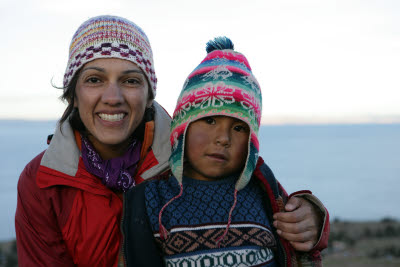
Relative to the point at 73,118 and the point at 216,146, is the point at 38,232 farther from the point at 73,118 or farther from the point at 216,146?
the point at 216,146

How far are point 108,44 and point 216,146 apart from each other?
3.34 feet

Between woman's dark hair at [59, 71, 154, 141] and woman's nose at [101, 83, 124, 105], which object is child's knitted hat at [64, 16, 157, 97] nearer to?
woman's dark hair at [59, 71, 154, 141]

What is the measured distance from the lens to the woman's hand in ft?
8.23

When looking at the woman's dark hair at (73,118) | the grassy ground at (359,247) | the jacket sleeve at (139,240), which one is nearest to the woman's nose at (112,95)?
the woman's dark hair at (73,118)

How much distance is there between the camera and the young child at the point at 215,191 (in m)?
2.33

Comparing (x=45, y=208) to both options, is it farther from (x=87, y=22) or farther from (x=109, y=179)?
(x=87, y=22)

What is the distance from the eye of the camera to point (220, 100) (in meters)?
2.51

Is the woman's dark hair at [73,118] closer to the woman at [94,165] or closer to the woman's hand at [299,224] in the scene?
the woman at [94,165]

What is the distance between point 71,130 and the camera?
9.85 ft

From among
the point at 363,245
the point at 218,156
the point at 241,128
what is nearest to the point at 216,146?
the point at 218,156

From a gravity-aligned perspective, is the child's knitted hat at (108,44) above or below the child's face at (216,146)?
above

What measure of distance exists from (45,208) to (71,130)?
1.84 ft

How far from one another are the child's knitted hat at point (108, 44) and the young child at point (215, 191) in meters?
0.44

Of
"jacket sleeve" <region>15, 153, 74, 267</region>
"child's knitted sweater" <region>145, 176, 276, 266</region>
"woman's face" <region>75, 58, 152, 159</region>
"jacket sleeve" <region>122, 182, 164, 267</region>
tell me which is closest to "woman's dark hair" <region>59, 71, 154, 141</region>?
"woman's face" <region>75, 58, 152, 159</region>
